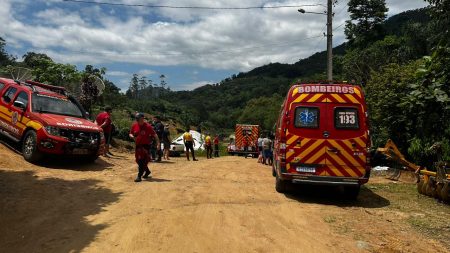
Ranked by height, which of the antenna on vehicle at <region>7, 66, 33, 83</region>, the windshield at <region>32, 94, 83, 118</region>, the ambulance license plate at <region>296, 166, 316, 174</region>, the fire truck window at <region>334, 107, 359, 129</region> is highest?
the antenna on vehicle at <region>7, 66, 33, 83</region>

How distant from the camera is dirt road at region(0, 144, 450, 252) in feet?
19.6

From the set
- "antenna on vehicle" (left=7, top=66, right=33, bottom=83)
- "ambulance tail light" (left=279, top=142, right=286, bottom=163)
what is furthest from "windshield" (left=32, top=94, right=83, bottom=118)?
"antenna on vehicle" (left=7, top=66, right=33, bottom=83)

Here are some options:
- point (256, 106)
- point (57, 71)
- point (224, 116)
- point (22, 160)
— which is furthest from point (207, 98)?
point (22, 160)

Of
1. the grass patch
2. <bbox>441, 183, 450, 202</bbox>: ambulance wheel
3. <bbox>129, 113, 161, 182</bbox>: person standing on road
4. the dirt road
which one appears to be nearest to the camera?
the dirt road

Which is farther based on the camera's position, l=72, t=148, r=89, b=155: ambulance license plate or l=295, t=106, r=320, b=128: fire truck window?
l=72, t=148, r=89, b=155: ambulance license plate

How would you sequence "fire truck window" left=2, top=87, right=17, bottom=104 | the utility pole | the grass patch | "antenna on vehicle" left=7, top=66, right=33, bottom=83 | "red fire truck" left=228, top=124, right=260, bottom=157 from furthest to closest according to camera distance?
"red fire truck" left=228, top=124, right=260, bottom=157 → the utility pole → "antenna on vehicle" left=7, top=66, right=33, bottom=83 → "fire truck window" left=2, top=87, right=17, bottom=104 → the grass patch

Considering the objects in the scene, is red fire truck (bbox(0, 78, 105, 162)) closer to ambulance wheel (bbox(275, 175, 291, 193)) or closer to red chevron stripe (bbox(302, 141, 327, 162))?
ambulance wheel (bbox(275, 175, 291, 193))

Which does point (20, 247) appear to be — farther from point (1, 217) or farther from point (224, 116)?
point (224, 116)

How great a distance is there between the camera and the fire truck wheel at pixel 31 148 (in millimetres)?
11633

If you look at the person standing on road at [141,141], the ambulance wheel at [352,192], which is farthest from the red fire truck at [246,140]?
the ambulance wheel at [352,192]

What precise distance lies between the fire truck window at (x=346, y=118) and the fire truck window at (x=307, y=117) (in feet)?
1.46

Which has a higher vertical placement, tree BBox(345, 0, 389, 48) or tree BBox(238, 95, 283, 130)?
tree BBox(345, 0, 389, 48)

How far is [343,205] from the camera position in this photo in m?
9.56

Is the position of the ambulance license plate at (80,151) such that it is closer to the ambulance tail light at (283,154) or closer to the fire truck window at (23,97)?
A: the fire truck window at (23,97)
